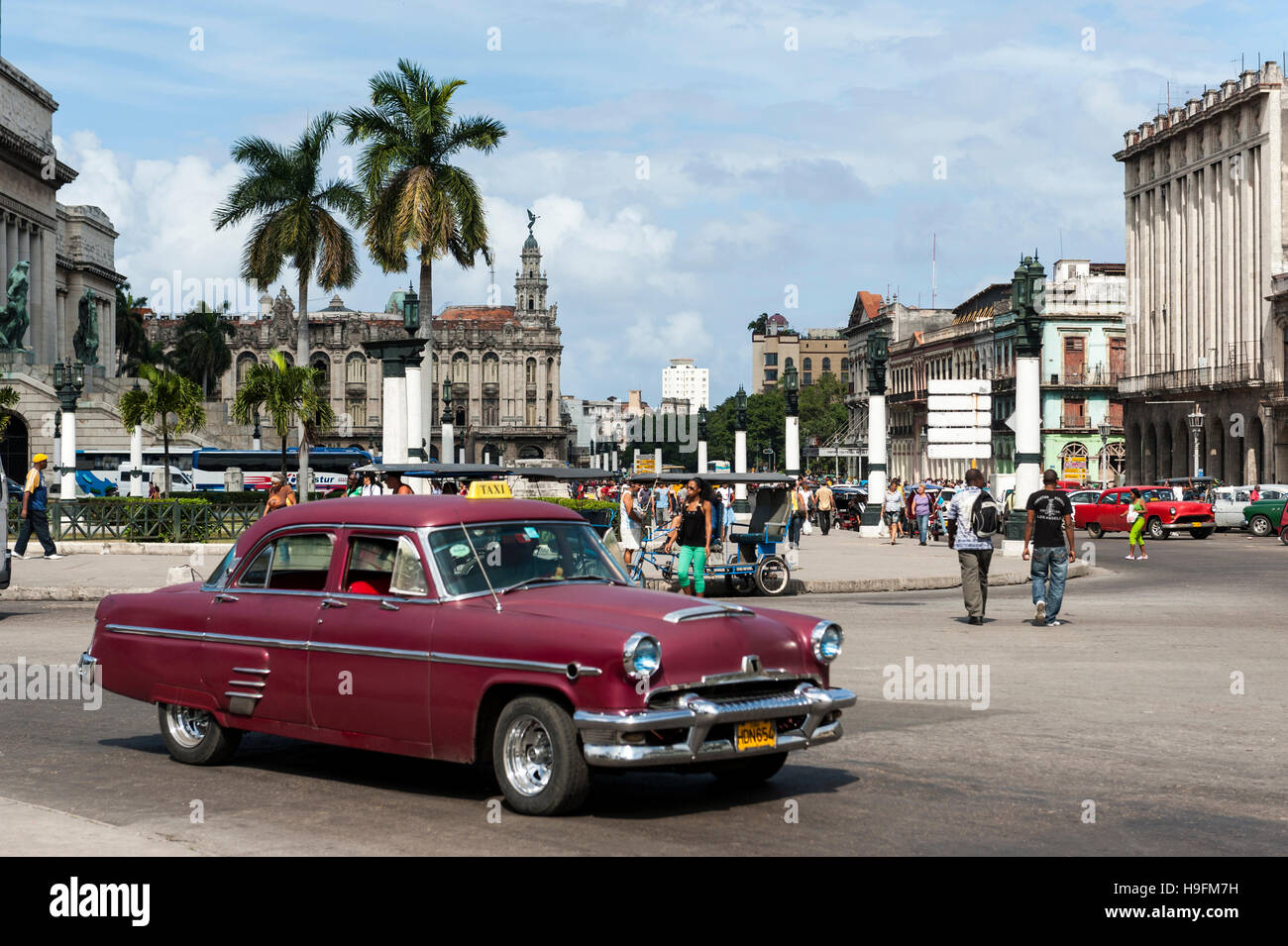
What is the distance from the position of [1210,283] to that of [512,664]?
7808 centimetres

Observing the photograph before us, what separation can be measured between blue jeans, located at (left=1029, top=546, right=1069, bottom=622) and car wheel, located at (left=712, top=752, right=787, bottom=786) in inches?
403

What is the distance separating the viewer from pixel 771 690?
311 inches

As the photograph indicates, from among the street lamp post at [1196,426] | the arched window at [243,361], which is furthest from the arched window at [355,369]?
the street lamp post at [1196,426]

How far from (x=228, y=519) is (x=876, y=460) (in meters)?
18.4

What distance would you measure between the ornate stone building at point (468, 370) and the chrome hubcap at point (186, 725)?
473 ft

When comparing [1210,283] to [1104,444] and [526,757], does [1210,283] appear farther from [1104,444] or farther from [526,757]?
[526,757]

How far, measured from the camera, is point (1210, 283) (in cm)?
7900

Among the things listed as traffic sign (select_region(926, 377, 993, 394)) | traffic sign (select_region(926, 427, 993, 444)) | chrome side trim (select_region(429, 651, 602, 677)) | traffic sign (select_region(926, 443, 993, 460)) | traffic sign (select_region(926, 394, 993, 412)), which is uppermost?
traffic sign (select_region(926, 377, 993, 394))

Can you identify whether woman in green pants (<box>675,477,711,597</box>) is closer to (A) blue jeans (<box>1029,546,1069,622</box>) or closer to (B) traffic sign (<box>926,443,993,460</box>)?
(A) blue jeans (<box>1029,546,1069,622</box>)

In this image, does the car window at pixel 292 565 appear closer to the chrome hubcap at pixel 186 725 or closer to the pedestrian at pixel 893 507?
the chrome hubcap at pixel 186 725

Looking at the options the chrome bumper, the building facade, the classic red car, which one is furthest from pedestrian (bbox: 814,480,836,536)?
the chrome bumper

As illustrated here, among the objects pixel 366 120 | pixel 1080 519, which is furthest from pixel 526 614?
pixel 1080 519

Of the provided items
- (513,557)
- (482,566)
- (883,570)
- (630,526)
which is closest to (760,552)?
(630,526)

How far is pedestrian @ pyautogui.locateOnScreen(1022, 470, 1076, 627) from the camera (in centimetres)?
1802
